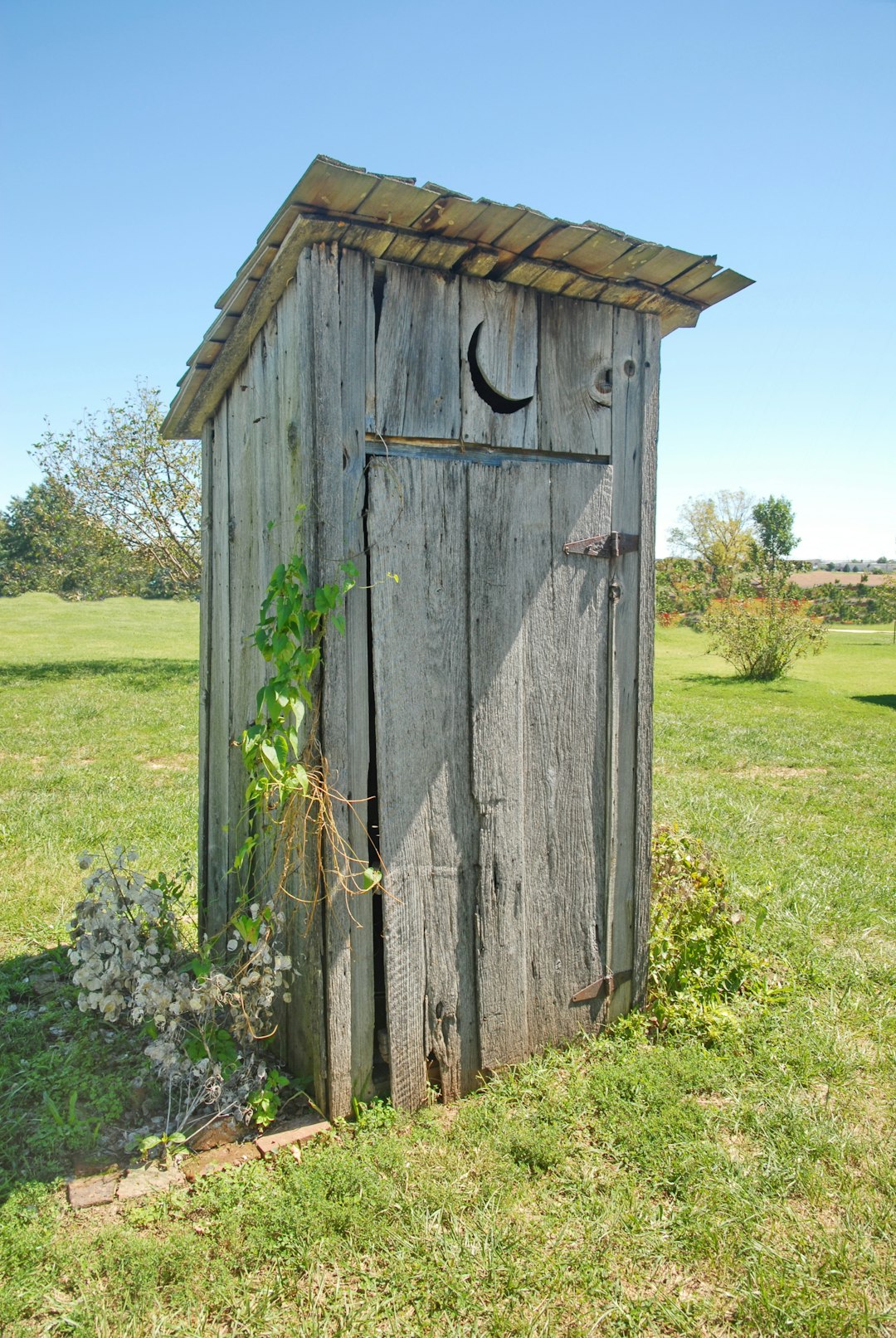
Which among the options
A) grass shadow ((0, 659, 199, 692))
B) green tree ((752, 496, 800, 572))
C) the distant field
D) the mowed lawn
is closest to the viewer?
the mowed lawn

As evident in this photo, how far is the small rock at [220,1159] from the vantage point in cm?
267

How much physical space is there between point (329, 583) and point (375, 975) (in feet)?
4.90

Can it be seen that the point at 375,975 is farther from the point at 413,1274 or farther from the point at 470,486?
the point at 470,486

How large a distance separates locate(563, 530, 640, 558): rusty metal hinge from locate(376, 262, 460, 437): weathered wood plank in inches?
26.8

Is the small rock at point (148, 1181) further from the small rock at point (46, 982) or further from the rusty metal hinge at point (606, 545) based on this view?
the rusty metal hinge at point (606, 545)

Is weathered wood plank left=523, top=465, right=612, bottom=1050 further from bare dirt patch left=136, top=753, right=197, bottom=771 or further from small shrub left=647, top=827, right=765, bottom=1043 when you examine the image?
bare dirt patch left=136, top=753, right=197, bottom=771

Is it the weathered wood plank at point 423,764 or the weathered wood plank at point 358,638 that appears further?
the weathered wood plank at point 423,764

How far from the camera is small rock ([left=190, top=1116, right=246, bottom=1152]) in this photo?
2805 mm

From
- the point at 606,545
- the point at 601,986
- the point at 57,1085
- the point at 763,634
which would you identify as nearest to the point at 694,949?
the point at 601,986

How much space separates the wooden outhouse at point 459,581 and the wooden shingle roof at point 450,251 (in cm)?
1

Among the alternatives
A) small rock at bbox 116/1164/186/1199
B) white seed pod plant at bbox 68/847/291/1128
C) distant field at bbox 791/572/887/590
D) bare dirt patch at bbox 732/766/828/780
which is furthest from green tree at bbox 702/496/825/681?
distant field at bbox 791/572/887/590

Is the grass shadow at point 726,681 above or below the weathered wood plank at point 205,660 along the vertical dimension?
below

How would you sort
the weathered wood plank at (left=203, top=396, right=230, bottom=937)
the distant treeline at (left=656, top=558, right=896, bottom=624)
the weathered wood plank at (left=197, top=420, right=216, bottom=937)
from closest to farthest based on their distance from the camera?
the weathered wood plank at (left=203, top=396, right=230, bottom=937), the weathered wood plank at (left=197, top=420, right=216, bottom=937), the distant treeline at (left=656, top=558, right=896, bottom=624)

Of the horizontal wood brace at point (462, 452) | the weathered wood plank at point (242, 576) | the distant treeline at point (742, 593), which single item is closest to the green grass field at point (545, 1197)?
the weathered wood plank at point (242, 576)
